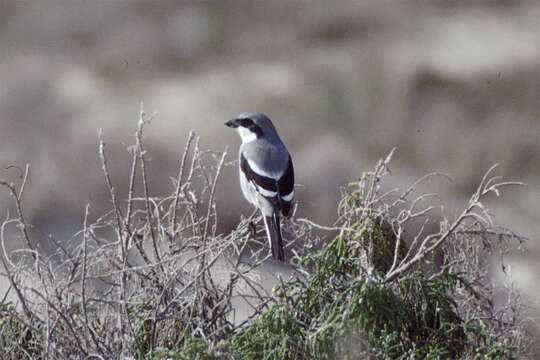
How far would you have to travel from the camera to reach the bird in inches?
96.3

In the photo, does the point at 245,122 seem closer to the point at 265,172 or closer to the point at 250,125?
the point at 250,125

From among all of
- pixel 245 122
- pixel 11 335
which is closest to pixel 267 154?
pixel 245 122

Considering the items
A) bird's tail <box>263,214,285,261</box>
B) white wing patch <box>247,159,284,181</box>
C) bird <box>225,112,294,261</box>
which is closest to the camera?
bird's tail <box>263,214,285,261</box>

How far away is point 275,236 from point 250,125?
0.65 metres

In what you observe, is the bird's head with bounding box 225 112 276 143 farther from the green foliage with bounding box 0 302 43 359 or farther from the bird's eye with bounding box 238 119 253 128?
the green foliage with bounding box 0 302 43 359

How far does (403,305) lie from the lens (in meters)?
1.73

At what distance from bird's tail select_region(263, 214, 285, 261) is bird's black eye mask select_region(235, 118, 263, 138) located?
0.51 m

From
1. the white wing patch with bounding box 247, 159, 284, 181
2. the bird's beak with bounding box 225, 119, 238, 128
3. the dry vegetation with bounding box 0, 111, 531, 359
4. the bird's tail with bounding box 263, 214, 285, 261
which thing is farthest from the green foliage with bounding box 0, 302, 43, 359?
the bird's beak with bounding box 225, 119, 238, 128

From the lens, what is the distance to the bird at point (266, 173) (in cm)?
245

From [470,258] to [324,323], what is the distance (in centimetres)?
98

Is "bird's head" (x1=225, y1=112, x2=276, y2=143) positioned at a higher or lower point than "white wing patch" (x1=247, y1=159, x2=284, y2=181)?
higher

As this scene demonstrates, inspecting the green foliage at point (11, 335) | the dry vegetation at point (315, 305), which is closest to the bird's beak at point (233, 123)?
the dry vegetation at point (315, 305)

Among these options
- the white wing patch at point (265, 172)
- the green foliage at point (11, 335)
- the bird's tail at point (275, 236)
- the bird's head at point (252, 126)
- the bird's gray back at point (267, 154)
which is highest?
the bird's head at point (252, 126)

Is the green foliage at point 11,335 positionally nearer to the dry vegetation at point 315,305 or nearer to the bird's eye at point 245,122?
the dry vegetation at point 315,305
